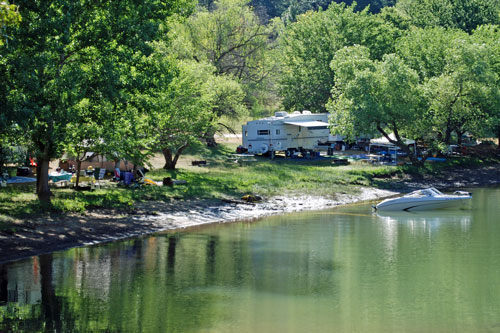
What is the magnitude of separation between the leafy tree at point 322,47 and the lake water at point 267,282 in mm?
39408

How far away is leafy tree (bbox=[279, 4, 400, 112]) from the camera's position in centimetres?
7325

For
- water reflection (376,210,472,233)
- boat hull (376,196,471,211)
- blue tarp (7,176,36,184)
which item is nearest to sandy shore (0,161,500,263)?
boat hull (376,196,471,211)

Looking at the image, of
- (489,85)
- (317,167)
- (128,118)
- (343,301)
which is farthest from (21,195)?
(489,85)

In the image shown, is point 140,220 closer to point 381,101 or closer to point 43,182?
point 43,182

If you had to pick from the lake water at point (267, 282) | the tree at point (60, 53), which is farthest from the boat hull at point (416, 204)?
the tree at point (60, 53)

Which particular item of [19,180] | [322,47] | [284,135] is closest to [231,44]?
[322,47]

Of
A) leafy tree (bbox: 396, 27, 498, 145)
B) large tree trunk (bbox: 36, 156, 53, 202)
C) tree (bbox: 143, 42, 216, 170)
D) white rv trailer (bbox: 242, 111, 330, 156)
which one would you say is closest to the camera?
large tree trunk (bbox: 36, 156, 53, 202)

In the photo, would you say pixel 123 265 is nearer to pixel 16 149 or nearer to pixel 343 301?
pixel 343 301

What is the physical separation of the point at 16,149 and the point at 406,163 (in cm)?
3242

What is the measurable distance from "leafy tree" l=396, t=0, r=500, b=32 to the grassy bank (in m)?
25.9

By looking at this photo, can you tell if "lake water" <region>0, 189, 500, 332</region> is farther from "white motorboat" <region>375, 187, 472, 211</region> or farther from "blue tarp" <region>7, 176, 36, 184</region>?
"blue tarp" <region>7, 176, 36, 184</region>

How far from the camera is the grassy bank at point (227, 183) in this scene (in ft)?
111

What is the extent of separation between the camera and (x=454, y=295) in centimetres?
2311

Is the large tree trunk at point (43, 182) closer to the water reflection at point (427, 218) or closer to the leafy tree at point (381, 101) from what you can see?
the water reflection at point (427, 218)
